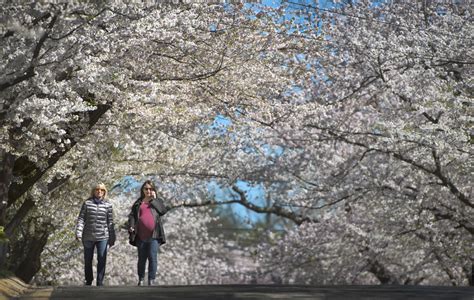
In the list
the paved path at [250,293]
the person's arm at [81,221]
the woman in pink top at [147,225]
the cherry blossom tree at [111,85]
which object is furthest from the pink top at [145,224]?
the paved path at [250,293]

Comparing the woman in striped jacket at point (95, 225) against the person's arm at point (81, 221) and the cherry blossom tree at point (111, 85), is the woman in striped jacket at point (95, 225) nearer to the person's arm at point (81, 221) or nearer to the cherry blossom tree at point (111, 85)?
the person's arm at point (81, 221)

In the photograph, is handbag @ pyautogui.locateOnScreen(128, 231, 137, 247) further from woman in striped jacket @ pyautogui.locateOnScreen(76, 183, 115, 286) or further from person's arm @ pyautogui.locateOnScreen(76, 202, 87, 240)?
person's arm @ pyautogui.locateOnScreen(76, 202, 87, 240)

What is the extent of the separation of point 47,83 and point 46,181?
5397 millimetres

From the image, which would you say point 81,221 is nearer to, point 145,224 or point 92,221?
point 92,221

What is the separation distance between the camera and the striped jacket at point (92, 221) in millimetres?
12961

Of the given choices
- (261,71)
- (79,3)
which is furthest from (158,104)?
(79,3)

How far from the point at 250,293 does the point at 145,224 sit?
3.48 m

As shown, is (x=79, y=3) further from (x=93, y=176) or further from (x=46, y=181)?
(x=93, y=176)

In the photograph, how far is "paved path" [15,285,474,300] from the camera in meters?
9.68

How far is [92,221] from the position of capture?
42.5 feet

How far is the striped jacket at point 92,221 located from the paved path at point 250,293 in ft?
5.37

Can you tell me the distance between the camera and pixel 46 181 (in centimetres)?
1550

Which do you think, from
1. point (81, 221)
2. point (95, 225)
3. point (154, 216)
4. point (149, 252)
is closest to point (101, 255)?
point (95, 225)

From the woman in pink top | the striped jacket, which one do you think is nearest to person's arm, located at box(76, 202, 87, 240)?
the striped jacket
